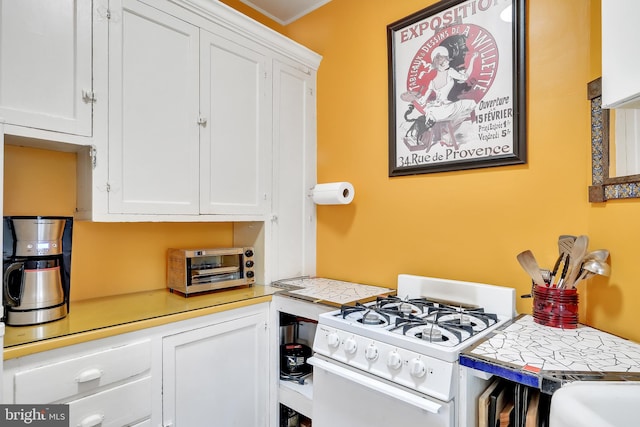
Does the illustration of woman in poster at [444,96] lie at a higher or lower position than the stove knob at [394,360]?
higher

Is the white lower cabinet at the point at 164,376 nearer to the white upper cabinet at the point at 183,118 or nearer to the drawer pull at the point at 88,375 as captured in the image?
the drawer pull at the point at 88,375

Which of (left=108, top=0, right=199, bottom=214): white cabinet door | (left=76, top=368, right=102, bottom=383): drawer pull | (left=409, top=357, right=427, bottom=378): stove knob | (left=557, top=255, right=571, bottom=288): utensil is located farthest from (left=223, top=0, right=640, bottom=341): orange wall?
(left=76, top=368, right=102, bottom=383): drawer pull

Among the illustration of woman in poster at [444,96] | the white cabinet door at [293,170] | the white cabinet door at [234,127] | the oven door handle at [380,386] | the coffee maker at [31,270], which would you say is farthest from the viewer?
the white cabinet door at [293,170]

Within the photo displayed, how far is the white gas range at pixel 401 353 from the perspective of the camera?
1.11 metres

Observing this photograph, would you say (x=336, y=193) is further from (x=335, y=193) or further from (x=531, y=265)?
(x=531, y=265)

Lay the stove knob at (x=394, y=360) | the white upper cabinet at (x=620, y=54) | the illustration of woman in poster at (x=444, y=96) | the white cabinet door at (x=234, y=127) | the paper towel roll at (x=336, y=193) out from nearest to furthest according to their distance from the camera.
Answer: the white upper cabinet at (x=620, y=54) → the stove knob at (x=394, y=360) → the illustration of woman in poster at (x=444, y=96) → the white cabinet door at (x=234, y=127) → the paper towel roll at (x=336, y=193)

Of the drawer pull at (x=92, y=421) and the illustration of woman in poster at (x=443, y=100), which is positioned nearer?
the drawer pull at (x=92, y=421)

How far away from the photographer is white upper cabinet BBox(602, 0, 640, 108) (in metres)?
0.84

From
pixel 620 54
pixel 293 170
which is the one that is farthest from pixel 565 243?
pixel 293 170

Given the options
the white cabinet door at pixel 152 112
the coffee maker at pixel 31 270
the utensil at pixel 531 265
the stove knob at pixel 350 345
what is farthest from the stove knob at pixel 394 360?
the coffee maker at pixel 31 270

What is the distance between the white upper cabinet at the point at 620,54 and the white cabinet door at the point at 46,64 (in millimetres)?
1802

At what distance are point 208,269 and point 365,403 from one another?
3.58ft

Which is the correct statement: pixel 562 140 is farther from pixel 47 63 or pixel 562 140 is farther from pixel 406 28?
pixel 47 63

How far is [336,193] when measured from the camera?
208 centimetres
